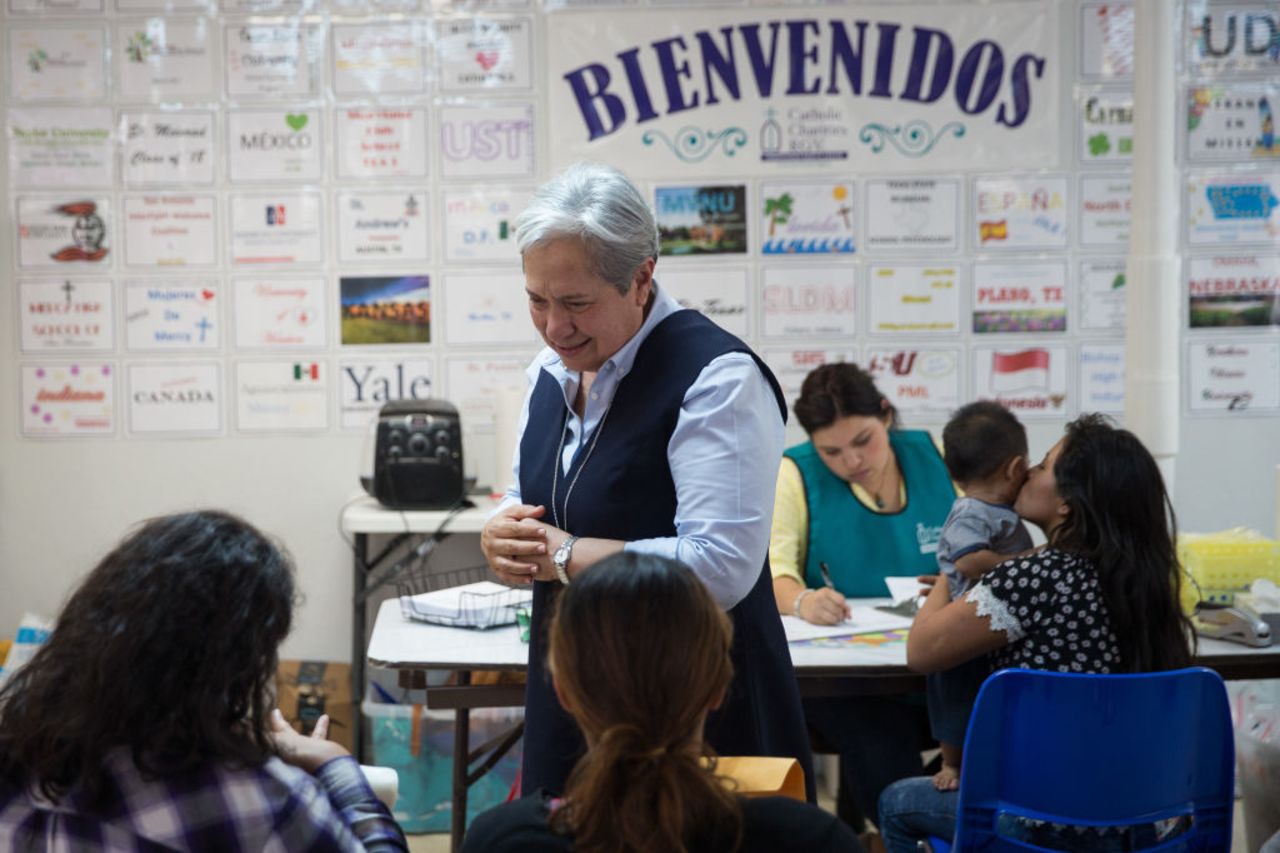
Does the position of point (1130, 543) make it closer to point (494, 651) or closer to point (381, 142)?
point (494, 651)

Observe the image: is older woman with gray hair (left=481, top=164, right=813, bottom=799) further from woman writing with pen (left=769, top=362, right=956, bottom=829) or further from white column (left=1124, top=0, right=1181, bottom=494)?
white column (left=1124, top=0, right=1181, bottom=494)

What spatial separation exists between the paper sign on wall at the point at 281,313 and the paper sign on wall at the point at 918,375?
71.4 inches

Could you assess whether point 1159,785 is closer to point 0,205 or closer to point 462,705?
point 462,705

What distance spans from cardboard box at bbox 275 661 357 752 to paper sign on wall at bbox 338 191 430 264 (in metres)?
1.32

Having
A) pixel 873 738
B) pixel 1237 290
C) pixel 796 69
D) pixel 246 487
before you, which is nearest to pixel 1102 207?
pixel 1237 290

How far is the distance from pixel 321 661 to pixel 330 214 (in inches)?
58.1

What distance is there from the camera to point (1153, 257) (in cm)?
383

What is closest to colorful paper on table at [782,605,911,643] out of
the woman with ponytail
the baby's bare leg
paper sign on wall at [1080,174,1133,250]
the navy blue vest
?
the baby's bare leg

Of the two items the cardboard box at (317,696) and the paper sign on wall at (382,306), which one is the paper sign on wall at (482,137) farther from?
the cardboard box at (317,696)

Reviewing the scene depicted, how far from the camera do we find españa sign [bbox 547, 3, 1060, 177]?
4.49 m

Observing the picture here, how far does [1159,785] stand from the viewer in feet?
6.81

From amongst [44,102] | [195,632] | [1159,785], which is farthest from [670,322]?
[44,102]

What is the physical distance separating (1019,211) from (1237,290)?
0.77 metres

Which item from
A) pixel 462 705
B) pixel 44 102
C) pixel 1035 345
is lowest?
pixel 462 705
